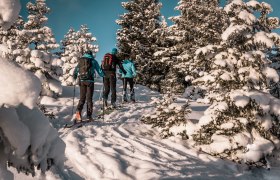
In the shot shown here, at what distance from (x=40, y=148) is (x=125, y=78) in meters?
14.6

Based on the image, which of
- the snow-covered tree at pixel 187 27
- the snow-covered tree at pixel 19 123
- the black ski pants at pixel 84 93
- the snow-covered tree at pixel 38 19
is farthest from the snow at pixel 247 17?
the snow-covered tree at pixel 38 19


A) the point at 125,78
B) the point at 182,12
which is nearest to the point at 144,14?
the point at 182,12

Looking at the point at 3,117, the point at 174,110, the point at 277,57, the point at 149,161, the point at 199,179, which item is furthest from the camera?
the point at 277,57

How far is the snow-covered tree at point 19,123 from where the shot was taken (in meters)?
2.42

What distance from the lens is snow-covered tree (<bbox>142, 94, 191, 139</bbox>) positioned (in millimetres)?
9266

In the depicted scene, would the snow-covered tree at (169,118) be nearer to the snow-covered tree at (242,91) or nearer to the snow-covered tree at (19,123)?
the snow-covered tree at (242,91)

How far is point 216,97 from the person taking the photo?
855 cm

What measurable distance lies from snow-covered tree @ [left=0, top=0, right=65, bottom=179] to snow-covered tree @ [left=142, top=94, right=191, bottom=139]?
6.50 m

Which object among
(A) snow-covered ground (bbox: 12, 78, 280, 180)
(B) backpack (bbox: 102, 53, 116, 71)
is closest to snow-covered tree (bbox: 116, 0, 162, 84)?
(B) backpack (bbox: 102, 53, 116, 71)

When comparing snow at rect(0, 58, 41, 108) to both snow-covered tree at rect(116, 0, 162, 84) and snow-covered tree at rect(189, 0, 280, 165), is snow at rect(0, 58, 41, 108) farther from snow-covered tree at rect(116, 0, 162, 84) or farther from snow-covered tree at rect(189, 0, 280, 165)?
snow-covered tree at rect(116, 0, 162, 84)

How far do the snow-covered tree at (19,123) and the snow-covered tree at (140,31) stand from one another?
77.5 ft

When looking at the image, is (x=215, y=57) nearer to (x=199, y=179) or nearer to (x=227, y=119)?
(x=227, y=119)

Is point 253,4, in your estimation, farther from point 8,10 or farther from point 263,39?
point 8,10

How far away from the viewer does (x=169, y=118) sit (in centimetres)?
956
